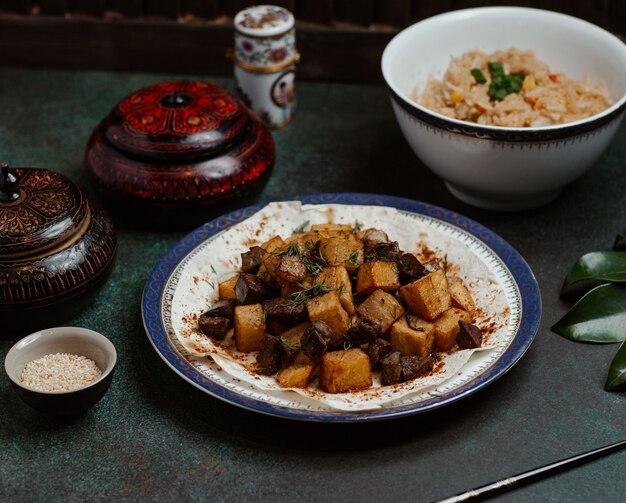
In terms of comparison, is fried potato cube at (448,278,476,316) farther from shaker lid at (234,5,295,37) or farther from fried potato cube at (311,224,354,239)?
shaker lid at (234,5,295,37)

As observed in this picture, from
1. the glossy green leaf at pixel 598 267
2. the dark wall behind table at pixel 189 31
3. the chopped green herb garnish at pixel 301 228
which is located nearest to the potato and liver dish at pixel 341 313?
the chopped green herb garnish at pixel 301 228

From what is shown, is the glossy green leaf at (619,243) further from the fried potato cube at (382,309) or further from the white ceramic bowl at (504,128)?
the fried potato cube at (382,309)

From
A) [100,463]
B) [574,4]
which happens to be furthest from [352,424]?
[574,4]

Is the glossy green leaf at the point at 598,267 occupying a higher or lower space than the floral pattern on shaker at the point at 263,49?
lower

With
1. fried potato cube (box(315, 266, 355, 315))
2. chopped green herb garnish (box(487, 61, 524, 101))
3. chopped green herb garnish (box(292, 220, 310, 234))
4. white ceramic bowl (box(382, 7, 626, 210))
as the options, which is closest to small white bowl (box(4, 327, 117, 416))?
fried potato cube (box(315, 266, 355, 315))

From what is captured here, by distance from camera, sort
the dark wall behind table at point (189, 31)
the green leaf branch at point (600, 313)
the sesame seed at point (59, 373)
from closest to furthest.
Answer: the sesame seed at point (59, 373) < the green leaf branch at point (600, 313) < the dark wall behind table at point (189, 31)
